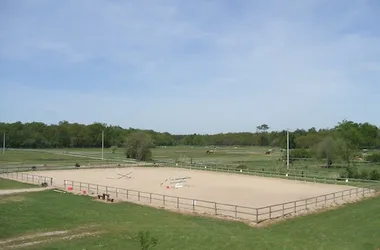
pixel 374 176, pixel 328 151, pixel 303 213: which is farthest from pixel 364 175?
pixel 303 213

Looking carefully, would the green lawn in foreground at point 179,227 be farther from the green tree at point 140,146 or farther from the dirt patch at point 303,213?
the green tree at point 140,146

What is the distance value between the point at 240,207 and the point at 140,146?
60166 millimetres

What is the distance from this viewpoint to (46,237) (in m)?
19.4

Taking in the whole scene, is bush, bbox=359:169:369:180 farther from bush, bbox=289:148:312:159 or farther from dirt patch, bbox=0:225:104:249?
dirt patch, bbox=0:225:104:249

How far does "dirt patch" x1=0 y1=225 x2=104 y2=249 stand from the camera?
58.9 ft

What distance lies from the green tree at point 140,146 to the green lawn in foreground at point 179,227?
55.3 m

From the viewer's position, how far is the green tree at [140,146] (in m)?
86.3

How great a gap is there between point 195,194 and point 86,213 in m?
12.9

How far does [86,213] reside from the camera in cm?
2620

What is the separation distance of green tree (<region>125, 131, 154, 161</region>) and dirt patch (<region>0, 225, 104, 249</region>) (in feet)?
211

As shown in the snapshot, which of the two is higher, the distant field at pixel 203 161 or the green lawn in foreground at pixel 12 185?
the distant field at pixel 203 161

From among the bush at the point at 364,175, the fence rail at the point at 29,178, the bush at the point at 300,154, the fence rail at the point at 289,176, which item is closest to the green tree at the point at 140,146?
the fence rail at the point at 289,176

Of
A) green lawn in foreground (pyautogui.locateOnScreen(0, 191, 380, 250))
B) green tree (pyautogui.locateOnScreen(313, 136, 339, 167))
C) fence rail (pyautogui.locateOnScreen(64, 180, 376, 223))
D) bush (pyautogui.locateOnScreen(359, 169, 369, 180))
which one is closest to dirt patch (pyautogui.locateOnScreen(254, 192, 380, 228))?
fence rail (pyautogui.locateOnScreen(64, 180, 376, 223))

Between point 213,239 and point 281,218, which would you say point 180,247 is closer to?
point 213,239
